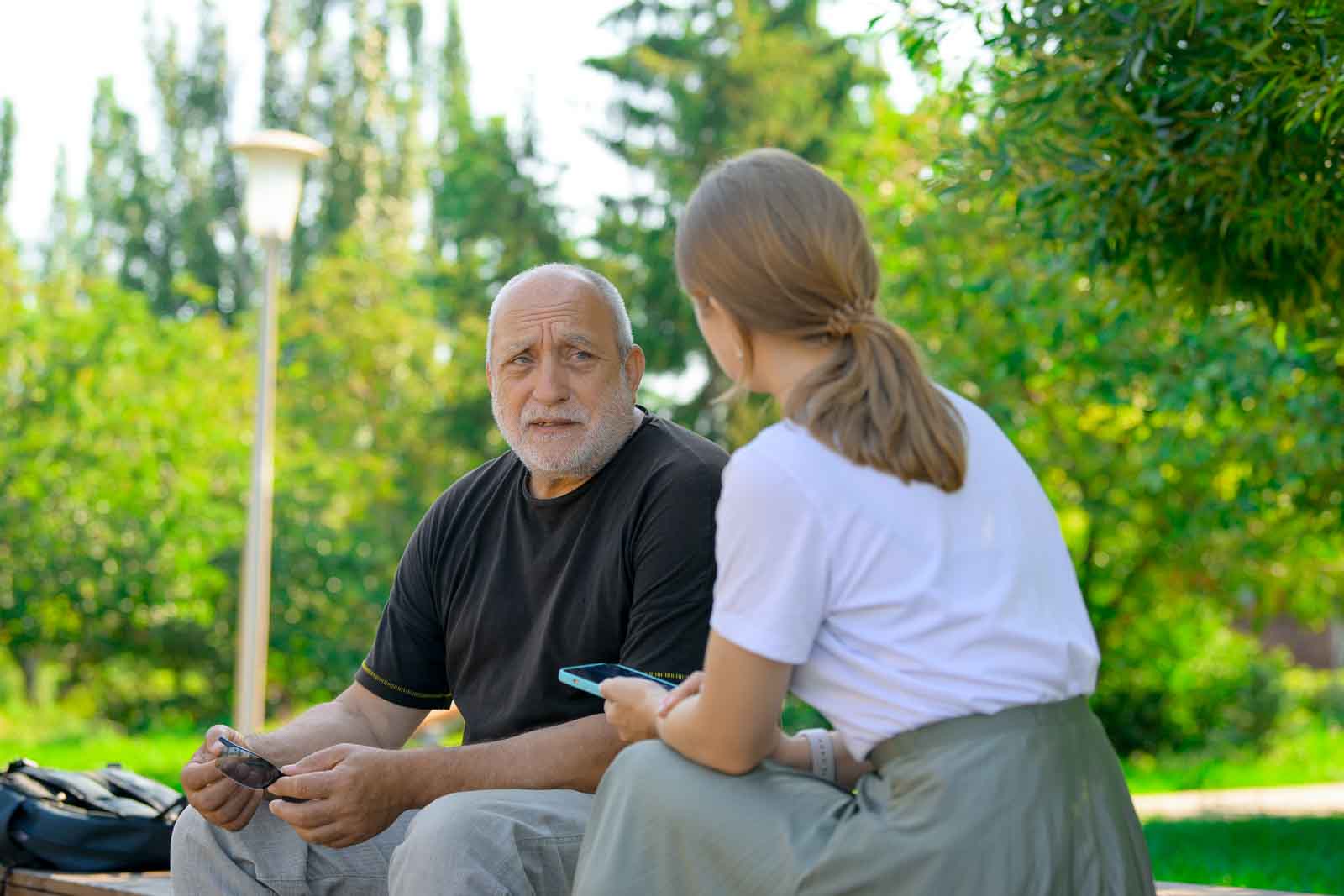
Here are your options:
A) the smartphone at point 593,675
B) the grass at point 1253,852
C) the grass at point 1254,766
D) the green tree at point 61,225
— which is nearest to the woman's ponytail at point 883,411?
the smartphone at point 593,675

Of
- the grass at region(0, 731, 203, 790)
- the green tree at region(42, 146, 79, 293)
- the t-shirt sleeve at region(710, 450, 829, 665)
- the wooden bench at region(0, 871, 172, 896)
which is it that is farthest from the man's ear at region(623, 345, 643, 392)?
the green tree at region(42, 146, 79, 293)

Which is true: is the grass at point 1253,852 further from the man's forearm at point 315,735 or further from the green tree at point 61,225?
the green tree at point 61,225

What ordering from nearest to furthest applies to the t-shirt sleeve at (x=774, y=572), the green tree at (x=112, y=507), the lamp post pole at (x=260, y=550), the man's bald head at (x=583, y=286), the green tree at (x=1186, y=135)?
1. the t-shirt sleeve at (x=774, y=572)
2. the man's bald head at (x=583, y=286)
3. the green tree at (x=1186, y=135)
4. the lamp post pole at (x=260, y=550)
5. the green tree at (x=112, y=507)

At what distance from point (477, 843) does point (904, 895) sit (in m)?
0.85

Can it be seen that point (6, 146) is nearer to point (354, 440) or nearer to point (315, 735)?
point (354, 440)

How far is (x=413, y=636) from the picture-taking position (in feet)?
10.9

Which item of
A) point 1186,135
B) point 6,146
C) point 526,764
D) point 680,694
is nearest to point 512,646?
point 526,764

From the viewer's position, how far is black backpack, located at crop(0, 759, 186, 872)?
12.5ft

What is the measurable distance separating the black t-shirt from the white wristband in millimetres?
533

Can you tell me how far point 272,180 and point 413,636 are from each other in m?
6.35

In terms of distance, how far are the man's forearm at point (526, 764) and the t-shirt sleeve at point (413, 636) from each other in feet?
1.83

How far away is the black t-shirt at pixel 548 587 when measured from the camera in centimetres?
279

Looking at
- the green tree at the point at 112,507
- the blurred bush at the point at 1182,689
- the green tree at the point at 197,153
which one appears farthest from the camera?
the green tree at the point at 197,153

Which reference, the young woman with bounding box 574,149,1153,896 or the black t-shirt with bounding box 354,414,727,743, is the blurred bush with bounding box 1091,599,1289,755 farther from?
the young woman with bounding box 574,149,1153,896
